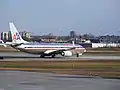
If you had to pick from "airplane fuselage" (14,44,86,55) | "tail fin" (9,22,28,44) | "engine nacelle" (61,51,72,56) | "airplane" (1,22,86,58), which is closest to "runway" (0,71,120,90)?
"airplane fuselage" (14,44,86,55)

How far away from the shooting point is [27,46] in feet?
258

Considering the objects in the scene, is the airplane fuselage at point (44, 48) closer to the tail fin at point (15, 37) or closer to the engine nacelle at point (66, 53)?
the engine nacelle at point (66, 53)

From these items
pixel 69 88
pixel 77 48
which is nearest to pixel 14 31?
pixel 77 48

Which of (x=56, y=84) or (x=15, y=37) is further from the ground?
(x=15, y=37)

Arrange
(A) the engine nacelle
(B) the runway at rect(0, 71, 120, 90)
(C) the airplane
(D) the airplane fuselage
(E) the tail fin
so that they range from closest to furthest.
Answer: (B) the runway at rect(0, 71, 120, 90)
(D) the airplane fuselage
(C) the airplane
(A) the engine nacelle
(E) the tail fin

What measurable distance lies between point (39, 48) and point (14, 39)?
1039 centimetres

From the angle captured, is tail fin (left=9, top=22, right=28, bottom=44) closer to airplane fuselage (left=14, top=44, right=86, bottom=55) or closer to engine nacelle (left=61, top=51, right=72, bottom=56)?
airplane fuselage (left=14, top=44, right=86, bottom=55)

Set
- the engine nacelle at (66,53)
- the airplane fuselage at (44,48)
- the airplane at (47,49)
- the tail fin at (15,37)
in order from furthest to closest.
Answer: the tail fin at (15,37) < the engine nacelle at (66,53) < the airplane at (47,49) < the airplane fuselage at (44,48)

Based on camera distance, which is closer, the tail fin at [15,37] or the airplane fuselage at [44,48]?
the airplane fuselage at [44,48]

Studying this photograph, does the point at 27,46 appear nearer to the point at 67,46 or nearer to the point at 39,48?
the point at 39,48

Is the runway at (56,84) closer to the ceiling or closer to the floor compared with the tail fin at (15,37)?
A: closer to the floor

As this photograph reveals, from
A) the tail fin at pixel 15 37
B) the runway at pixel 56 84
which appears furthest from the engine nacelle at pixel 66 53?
the runway at pixel 56 84

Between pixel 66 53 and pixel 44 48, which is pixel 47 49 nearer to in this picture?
pixel 44 48

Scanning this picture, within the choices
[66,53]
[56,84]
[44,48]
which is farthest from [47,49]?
[56,84]
